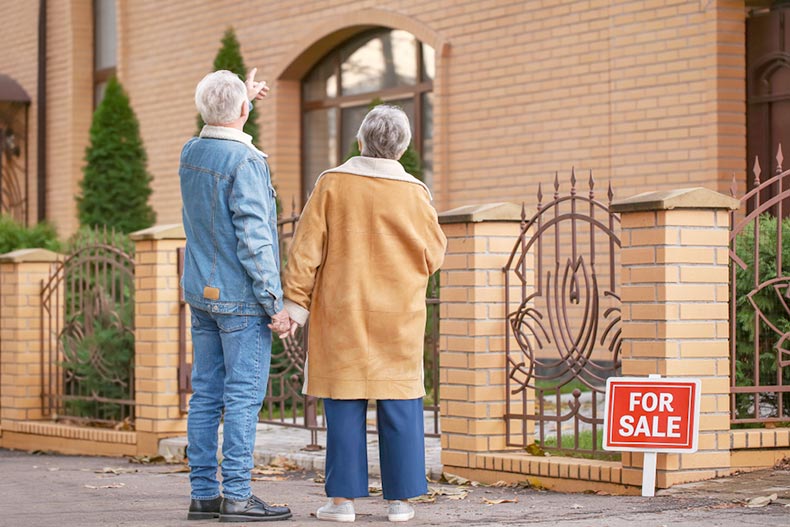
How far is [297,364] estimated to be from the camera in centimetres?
891

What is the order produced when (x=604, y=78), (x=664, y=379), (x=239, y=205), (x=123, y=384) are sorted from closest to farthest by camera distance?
(x=239, y=205), (x=664, y=379), (x=123, y=384), (x=604, y=78)

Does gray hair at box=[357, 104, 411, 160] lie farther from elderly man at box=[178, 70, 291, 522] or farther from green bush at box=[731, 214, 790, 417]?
green bush at box=[731, 214, 790, 417]

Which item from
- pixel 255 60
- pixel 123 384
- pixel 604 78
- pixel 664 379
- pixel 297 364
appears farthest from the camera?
pixel 255 60

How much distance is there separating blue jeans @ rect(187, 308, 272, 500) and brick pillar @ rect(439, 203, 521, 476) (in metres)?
1.70

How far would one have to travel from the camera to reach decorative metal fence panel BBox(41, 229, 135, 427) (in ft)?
32.5

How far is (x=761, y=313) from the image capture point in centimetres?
702

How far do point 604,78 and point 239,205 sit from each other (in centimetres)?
625

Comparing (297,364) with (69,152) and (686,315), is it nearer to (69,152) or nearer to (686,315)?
(686,315)

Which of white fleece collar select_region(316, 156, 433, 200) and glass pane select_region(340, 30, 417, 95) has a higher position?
glass pane select_region(340, 30, 417, 95)

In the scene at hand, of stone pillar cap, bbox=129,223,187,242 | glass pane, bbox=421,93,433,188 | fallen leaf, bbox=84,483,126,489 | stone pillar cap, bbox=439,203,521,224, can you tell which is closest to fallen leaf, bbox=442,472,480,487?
stone pillar cap, bbox=439,203,521,224

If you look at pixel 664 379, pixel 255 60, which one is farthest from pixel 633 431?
pixel 255 60

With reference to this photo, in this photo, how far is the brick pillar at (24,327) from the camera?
10.6 m

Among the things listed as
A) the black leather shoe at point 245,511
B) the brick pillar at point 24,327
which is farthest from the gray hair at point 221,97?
the brick pillar at point 24,327

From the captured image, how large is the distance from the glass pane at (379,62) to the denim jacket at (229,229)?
27.0 ft
